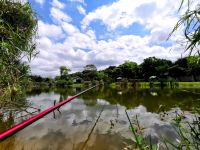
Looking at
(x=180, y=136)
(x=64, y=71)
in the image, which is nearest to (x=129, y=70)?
(x=64, y=71)

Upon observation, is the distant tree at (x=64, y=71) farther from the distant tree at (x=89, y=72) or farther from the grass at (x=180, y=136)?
→ the grass at (x=180, y=136)

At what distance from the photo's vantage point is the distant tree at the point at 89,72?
305 ft

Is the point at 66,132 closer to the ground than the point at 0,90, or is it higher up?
closer to the ground

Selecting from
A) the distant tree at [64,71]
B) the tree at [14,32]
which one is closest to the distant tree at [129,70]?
the distant tree at [64,71]

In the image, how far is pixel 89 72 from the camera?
315 ft

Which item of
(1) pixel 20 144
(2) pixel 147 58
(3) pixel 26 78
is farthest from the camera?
(2) pixel 147 58

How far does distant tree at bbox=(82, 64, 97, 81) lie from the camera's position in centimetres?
9294

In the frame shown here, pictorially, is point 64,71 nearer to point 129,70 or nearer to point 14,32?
point 129,70

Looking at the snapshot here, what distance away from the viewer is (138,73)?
74062 mm

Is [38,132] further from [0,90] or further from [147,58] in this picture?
[147,58]

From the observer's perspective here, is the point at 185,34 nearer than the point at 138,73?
Yes

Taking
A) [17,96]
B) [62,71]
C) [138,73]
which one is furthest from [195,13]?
[62,71]

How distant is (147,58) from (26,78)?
6741 centimetres

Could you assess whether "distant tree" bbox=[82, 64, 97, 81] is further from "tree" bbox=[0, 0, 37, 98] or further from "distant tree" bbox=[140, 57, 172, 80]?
"tree" bbox=[0, 0, 37, 98]
